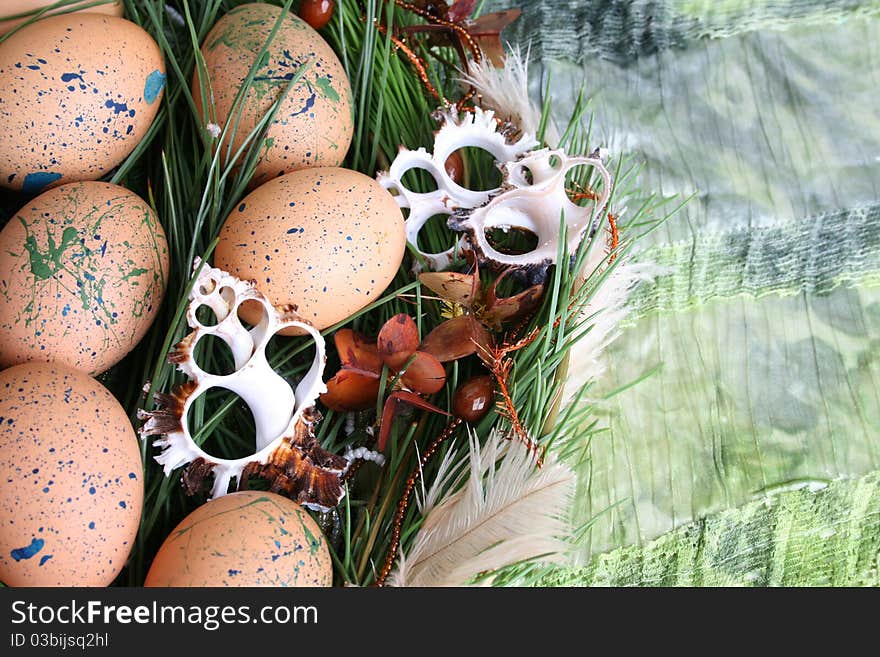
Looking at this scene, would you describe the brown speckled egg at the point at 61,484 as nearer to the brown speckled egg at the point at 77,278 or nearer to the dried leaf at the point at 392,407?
the brown speckled egg at the point at 77,278

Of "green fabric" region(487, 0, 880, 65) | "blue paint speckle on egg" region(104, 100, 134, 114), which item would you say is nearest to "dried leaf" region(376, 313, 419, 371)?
"blue paint speckle on egg" region(104, 100, 134, 114)

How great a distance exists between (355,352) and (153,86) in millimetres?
220

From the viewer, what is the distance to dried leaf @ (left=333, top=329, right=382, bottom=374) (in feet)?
1.77

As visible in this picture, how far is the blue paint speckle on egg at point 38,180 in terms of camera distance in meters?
0.53

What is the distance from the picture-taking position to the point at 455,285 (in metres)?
0.57

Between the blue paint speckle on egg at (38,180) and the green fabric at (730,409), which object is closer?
the blue paint speckle on egg at (38,180)

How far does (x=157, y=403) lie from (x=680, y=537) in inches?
16.2

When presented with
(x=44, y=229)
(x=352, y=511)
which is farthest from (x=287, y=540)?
(x=44, y=229)

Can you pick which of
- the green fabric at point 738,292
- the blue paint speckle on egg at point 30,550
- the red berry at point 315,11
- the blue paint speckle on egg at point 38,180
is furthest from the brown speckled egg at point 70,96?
the green fabric at point 738,292

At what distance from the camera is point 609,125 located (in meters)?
0.80

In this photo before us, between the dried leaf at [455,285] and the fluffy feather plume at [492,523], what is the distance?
99mm

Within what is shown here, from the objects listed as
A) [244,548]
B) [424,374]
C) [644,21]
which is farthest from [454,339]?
[644,21]

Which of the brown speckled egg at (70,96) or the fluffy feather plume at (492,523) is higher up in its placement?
the brown speckled egg at (70,96)

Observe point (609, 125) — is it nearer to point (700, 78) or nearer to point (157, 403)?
point (700, 78)
